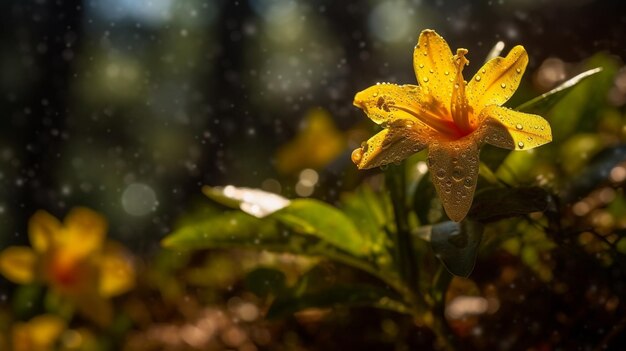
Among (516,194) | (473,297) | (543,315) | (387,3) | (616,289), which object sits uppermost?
(516,194)

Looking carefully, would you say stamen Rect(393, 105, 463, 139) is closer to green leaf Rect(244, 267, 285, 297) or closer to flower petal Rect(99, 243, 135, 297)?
green leaf Rect(244, 267, 285, 297)

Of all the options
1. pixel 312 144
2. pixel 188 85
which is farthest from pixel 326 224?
pixel 188 85

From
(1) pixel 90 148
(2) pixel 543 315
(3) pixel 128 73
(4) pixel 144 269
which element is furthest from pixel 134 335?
(3) pixel 128 73

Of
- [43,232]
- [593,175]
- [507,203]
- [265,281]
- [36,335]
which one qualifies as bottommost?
[36,335]

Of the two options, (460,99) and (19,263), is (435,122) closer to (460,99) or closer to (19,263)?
(460,99)

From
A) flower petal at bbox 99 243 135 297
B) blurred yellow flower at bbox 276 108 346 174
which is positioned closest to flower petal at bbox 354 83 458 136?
flower petal at bbox 99 243 135 297

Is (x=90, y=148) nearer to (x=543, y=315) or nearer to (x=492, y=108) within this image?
(x=543, y=315)
